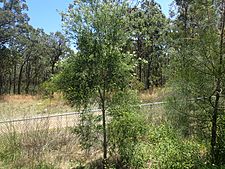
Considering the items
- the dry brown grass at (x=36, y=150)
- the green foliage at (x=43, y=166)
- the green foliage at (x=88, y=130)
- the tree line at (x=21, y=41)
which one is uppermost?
the tree line at (x=21, y=41)

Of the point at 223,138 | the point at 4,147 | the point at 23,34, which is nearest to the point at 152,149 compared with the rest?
the point at 223,138

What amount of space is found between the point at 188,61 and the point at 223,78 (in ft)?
2.96

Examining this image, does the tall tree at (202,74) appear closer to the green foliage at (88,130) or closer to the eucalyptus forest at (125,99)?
the eucalyptus forest at (125,99)

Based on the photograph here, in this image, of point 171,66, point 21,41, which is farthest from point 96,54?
point 21,41

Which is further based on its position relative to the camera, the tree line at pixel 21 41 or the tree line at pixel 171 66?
the tree line at pixel 21 41

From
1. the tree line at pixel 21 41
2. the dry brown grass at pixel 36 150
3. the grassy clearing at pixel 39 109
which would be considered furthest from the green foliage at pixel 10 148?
the tree line at pixel 21 41

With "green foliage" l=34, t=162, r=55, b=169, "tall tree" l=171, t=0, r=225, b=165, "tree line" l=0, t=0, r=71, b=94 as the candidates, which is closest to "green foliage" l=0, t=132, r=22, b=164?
"green foliage" l=34, t=162, r=55, b=169

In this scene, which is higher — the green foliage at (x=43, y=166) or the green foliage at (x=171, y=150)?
the green foliage at (x=171, y=150)

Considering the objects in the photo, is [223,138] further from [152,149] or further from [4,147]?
[4,147]

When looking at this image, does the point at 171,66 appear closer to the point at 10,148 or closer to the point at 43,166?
the point at 43,166

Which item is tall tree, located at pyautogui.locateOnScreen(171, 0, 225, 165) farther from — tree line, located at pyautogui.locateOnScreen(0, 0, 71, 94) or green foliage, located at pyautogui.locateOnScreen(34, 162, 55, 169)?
tree line, located at pyautogui.locateOnScreen(0, 0, 71, 94)

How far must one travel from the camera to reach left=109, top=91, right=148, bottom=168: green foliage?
920 centimetres

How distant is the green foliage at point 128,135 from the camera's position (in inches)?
362

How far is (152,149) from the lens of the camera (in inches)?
364
